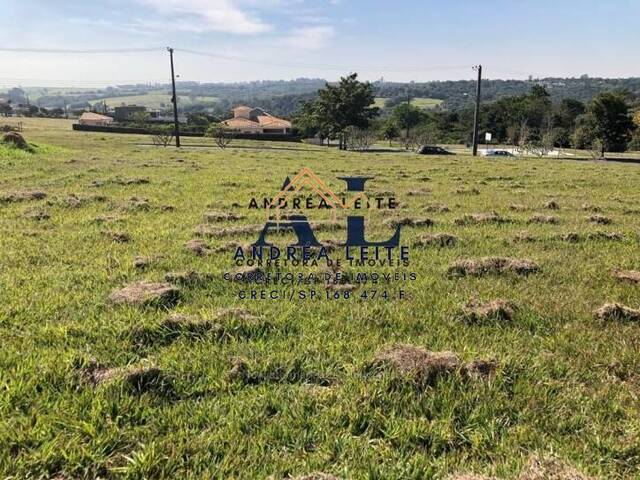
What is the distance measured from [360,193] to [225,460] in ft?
30.5

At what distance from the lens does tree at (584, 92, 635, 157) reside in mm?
42438

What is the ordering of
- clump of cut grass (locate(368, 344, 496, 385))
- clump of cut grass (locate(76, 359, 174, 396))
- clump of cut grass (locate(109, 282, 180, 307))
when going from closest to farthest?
clump of cut grass (locate(76, 359, 174, 396))
clump of cut grass (locate(368, 344, 496, 385))
clump of cut grass (locate(109, 282, 180, 307))

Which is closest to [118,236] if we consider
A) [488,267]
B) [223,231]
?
[223,231]

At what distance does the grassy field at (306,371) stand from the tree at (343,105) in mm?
45223

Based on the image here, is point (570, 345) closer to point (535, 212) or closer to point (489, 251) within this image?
point (489, 251)

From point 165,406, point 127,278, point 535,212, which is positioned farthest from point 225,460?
point 535,212

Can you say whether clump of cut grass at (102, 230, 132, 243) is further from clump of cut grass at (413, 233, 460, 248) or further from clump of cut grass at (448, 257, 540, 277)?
clump of cut grass at (448, 257, 540, 277)

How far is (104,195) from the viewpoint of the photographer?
10000 millimetres

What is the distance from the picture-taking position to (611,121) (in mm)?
43031

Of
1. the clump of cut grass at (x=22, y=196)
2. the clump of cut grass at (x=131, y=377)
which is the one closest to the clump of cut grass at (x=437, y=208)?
the clump of cut grass at (x=131, y=377)

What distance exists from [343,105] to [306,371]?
4910 centimetres

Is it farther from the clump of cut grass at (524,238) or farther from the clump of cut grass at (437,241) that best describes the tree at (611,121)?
the clump of cut grass at (437,241)

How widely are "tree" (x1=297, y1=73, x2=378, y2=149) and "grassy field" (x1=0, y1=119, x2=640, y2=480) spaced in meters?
45.2

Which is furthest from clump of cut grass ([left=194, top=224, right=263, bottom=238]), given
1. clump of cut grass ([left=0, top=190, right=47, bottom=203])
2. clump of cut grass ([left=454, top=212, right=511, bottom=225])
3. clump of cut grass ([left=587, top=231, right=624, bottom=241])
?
clump of cut grass ([left=587, top=231, right=624, bottom=241])
